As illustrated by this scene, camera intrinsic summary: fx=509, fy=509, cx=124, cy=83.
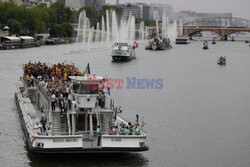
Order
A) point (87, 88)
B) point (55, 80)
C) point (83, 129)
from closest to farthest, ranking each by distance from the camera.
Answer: point (87, 88) < point (83, 129) < point (55, 80)

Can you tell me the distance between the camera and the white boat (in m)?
24.4

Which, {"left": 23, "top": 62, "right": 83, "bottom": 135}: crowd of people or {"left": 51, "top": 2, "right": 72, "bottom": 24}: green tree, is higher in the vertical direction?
{"left": 51, "top": 2, "right": 72, "bottom": 24}: green tree

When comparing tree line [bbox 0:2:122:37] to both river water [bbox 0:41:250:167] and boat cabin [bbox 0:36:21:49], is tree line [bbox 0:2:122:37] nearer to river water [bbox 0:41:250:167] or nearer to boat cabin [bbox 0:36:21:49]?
boat cabin [bbox 0:36:21:49]

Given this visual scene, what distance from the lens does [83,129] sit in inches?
1042

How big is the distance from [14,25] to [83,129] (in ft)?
343

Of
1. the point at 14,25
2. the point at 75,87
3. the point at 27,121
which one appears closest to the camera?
the point at 75,87

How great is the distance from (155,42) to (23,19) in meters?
35.7

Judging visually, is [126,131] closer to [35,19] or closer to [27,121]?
[27,121]

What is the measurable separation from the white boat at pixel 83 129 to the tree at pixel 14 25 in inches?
3946

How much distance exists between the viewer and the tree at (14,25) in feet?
411

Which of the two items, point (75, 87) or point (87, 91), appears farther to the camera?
point (75, 87)

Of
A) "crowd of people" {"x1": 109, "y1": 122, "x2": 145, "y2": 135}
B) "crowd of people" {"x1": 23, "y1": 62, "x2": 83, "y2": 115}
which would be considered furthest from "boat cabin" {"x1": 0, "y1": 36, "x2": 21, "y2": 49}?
"crowd of people" {"x1": 109, "y1": 122, "x2": 145, "y2": 135}

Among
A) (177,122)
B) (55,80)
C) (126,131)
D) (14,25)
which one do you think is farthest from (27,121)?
(14,25)

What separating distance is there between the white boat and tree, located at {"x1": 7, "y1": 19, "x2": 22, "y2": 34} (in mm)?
100237
